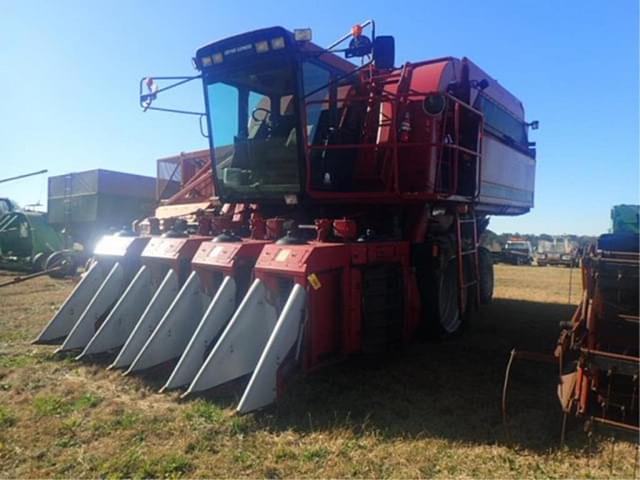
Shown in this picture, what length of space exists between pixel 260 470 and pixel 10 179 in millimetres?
16114

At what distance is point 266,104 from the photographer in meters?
5.05

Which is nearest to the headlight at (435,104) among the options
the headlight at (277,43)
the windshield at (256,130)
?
the windshield at (256,130)

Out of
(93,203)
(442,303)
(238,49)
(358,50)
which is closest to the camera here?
(358,50)

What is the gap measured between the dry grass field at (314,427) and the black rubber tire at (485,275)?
344 cm

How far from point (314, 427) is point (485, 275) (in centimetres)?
580

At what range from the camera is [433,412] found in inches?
133

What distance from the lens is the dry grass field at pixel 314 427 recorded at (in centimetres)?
263

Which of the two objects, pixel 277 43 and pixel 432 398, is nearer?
pixel 432 398

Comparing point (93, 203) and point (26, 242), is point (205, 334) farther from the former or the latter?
point (93, 203)

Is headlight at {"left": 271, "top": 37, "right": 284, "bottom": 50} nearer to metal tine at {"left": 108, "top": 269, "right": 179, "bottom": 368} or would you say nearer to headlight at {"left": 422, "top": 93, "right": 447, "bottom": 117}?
headlight at {"left": 422, "top": 93, "right": 447, "bottom": 117}

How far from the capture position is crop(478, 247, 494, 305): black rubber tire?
7910mm

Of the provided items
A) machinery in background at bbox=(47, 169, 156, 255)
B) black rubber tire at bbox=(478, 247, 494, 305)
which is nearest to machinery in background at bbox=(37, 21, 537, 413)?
black rubber tire at bbox=(478, 247, 494, 305)

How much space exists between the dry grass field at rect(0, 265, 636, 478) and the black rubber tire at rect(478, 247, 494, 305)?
344 cm

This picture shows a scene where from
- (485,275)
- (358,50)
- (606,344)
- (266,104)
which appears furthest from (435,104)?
(485,275)
